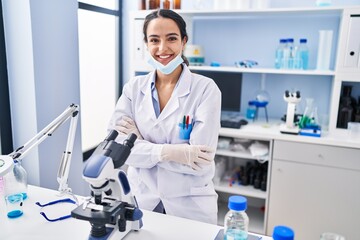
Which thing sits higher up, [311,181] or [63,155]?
[63,155]

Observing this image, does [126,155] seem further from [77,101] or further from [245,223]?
[77,101]

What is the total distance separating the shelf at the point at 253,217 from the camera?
2.54 metres

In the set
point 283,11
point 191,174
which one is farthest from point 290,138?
point 191,174

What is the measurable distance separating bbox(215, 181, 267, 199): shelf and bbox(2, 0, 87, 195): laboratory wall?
1.26 metres

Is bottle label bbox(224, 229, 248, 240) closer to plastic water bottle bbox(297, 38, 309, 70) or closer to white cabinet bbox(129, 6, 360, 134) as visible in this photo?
white cabinet bbox(129, 6, 360, 134)

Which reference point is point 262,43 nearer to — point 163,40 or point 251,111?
point 251,111

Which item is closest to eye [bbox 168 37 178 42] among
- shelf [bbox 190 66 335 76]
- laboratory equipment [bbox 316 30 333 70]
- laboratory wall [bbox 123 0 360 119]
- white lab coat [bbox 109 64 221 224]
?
white lab coat [bbox 109 64 221 224]

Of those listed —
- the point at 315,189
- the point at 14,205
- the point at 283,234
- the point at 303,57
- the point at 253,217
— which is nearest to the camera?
the point at 283,234

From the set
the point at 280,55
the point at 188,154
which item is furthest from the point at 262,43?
the point at 188,154

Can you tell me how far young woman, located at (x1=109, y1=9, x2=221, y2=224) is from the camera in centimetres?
139

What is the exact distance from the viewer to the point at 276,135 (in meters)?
2.28

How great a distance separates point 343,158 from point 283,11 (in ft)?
3.64

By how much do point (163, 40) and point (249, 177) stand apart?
1.54 metres

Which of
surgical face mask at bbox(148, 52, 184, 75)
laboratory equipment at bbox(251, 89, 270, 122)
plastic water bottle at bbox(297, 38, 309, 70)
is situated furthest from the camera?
laboratory equipment at bbox(251, 89, 270, 122)
